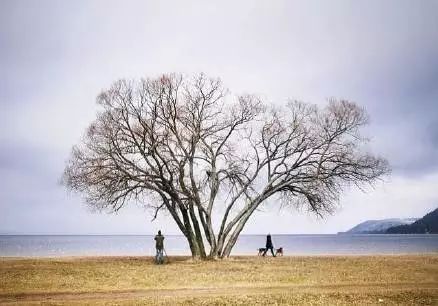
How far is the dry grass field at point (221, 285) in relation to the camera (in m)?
14.2

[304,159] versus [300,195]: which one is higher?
[304,159]

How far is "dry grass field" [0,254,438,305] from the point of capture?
560 inches

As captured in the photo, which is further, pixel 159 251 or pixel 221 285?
pixel 159 251

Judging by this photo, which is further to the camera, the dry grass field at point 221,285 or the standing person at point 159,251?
the standing person at point 159,251

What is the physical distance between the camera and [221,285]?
1786cm

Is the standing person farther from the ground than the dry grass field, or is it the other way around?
the standing person

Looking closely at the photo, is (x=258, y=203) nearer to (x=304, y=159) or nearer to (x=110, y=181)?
(x=304, y=159)

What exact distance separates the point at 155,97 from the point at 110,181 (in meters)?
5.68

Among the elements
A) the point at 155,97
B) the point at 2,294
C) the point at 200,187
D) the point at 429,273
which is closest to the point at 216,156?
the point at 200,187

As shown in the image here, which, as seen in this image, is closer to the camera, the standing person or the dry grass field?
the dry grass field

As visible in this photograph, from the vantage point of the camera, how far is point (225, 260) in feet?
98.0

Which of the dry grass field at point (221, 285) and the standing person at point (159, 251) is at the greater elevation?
the standing person at point (159, 251)

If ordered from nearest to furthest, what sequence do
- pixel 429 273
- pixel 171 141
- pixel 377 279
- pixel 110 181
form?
pixel 377 279
pixel 429 273
pixel 110 181
pixel 171 141

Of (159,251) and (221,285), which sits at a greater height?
(159,251)
